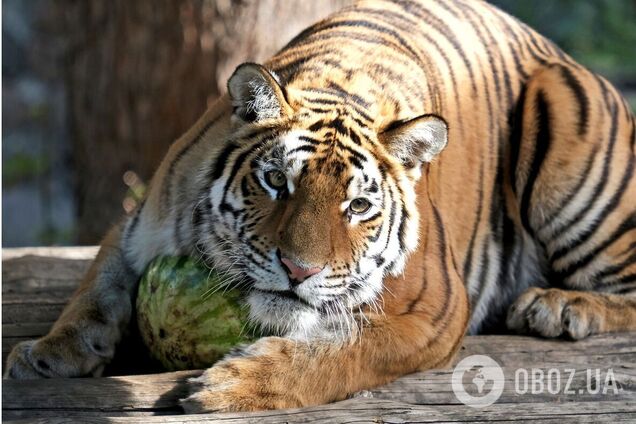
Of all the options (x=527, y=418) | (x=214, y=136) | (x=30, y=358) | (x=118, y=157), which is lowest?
(x=527, y=418)

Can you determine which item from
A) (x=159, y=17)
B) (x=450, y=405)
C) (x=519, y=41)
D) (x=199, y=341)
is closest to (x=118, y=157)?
(x=159, y=17)

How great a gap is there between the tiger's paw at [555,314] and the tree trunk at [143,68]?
8.00ft

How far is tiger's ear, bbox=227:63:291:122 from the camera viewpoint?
2.82 m

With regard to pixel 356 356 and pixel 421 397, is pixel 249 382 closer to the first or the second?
pixel 356 356

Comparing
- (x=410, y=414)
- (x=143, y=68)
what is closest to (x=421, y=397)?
(x=410, y=414)

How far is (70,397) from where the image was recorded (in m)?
2.75

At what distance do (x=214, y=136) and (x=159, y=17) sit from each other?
2.53 m

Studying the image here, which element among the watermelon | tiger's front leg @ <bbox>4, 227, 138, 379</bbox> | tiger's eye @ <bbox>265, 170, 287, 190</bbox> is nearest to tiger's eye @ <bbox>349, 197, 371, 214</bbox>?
tiger's eye @ <bbox>265, 170, 287, 190</bbox>

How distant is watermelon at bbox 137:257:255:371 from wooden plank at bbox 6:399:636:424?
333mm

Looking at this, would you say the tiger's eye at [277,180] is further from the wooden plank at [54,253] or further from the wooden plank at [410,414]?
the wooden plank at [54,253]

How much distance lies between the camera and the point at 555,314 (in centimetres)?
345

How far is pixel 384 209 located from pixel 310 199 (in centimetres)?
30

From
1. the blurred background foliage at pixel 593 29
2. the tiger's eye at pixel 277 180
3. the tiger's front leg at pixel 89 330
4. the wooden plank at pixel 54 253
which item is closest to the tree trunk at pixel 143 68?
the wooden plank at pixel 54 253

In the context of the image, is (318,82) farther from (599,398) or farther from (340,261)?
(599,398)
